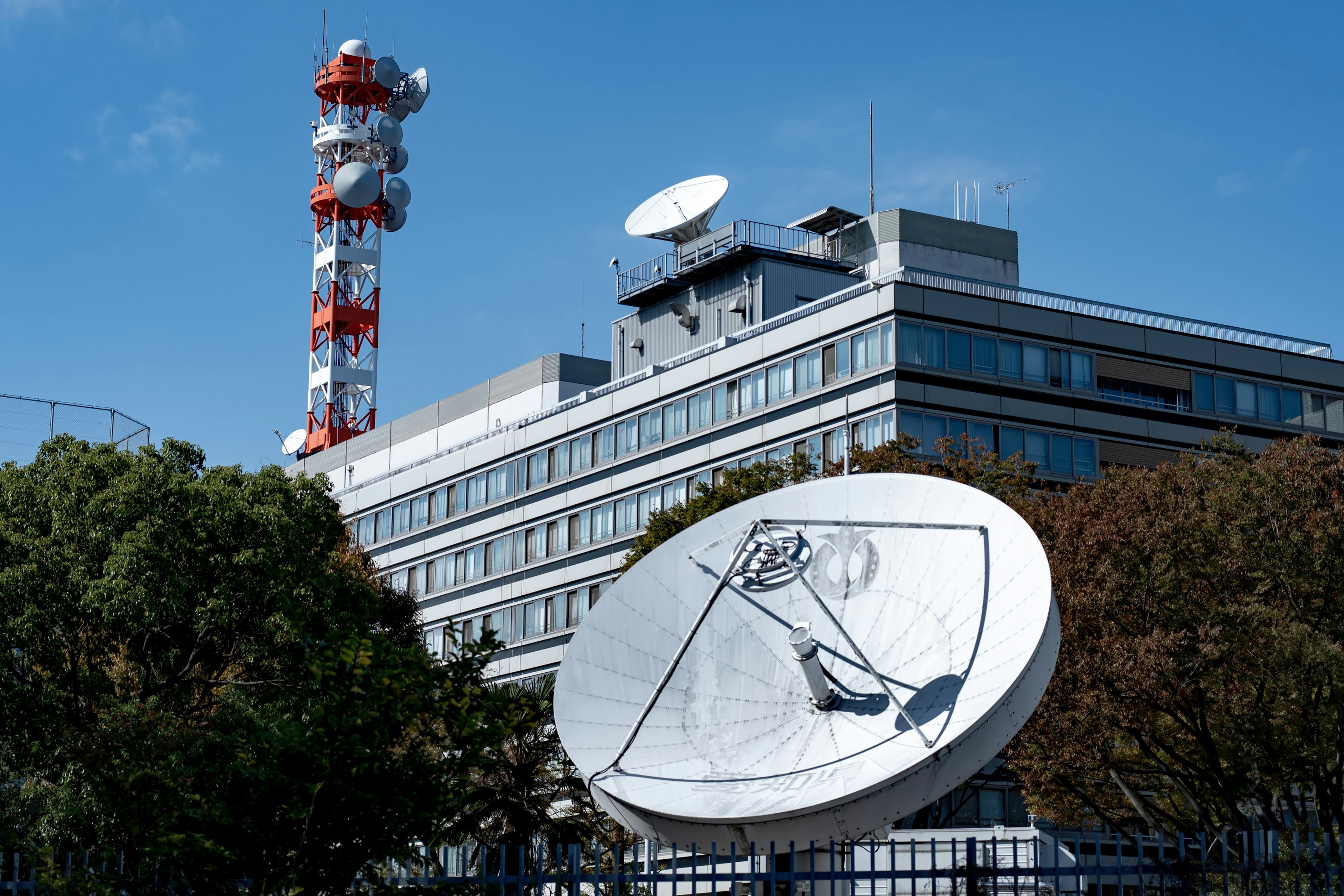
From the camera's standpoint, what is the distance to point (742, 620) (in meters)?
30.4

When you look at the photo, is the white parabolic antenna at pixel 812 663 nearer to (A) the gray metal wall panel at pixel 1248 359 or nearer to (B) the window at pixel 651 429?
(B) the window at pixel 651 429

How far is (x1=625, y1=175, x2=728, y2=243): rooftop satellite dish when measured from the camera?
98.4 metres

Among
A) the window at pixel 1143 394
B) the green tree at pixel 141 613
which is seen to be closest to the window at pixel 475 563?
the window at pixel 1143 394

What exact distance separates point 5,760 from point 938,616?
2329cm

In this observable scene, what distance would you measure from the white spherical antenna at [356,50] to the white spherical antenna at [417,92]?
426 cm

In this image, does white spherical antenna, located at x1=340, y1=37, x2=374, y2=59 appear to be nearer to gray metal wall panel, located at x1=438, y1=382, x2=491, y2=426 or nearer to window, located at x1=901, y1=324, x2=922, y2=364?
gray metal wall panel, located at x1=438, y1=382, x2=491, y2=426

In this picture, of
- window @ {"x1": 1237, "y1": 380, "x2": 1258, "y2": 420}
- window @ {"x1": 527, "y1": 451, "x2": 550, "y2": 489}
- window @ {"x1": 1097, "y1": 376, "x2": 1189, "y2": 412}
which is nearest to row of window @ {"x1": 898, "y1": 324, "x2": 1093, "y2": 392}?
window @ {"x1": 1097, "y1": 376, "x2": 1189, "y2": 412}

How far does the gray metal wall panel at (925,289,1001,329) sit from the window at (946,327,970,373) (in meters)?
0.77

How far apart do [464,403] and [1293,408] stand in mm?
55286

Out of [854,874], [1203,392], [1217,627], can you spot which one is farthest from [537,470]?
[854,874]

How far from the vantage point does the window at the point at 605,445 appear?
97250 mm

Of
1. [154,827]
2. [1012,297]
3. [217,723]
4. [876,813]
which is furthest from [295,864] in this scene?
[1012,297]

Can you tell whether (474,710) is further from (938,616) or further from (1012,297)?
(1012,297)

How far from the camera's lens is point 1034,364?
8256cm
